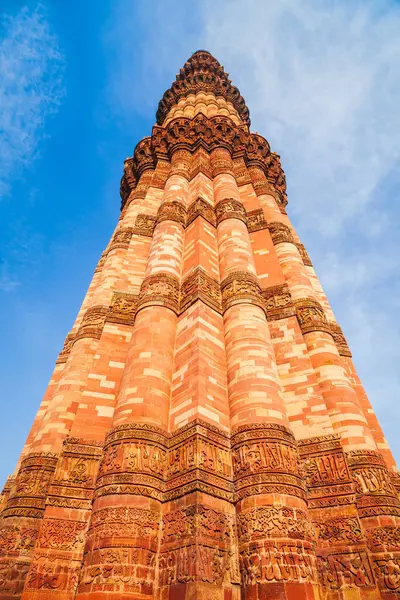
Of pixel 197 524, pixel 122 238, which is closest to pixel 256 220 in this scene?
pixel 122 238

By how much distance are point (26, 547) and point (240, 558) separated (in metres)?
3.06

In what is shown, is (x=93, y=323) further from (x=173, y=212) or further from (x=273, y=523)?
(x=273, y=523)

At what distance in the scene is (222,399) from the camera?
627 centimetres

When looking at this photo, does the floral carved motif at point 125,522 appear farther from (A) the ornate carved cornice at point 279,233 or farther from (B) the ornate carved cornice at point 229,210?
(A) the ornate carved cornice at point 279,233

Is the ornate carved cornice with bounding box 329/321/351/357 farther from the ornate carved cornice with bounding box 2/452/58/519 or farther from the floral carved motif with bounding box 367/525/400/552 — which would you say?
the ornate carved cornice with bounding box 2/452/58/519

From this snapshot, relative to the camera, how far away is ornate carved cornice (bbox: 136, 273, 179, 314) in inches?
317

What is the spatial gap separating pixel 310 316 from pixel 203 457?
482 cm

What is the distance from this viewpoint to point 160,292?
827cm

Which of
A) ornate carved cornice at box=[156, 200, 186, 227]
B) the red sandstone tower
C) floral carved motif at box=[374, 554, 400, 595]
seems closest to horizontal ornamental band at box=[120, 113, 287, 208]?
ornate carved cornice at box=[156, 200, 186, 227]

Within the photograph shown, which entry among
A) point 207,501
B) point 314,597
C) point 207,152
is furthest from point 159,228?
point 314,597

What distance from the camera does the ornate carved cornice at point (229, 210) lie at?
10.9m

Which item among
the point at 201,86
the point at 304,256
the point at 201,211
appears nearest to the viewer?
the point at 201,211

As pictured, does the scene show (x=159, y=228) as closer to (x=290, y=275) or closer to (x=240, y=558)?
(x=290, y=275)

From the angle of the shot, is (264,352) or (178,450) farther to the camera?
(264,352)
